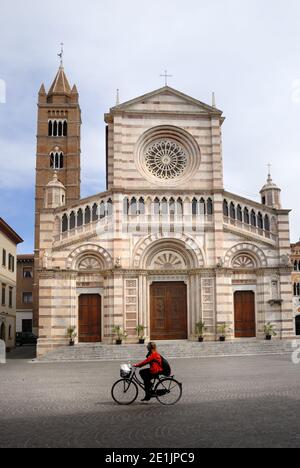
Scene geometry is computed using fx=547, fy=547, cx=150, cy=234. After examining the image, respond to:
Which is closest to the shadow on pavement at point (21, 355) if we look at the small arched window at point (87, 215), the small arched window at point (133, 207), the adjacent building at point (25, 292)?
the small arched window at point (87, 215)

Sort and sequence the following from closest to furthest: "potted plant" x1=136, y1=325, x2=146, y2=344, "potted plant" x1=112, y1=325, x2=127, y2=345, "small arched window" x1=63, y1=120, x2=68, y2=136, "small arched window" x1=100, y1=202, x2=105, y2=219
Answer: "potted plant" x1=112, y1=325, x2=127, y2=345 → "potted plant" x1=136, y1=325, x2=146, y2=344 → "small arched window" x1=100, y1=202, x2=105, y2=219 → "small arched window" x1=63, y1=120, x2=68, y2=136

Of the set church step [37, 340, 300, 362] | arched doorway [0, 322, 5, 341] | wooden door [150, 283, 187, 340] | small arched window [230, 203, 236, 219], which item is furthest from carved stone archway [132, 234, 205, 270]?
arched doorway [0, 322, 5, 341]

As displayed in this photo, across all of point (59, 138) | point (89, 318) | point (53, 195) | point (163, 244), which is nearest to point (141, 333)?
point (89, 318)

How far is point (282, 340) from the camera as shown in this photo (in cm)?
3538

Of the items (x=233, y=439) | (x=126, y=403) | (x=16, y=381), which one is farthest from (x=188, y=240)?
(x=233, y=439)

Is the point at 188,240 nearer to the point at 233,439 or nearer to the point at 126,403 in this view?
the point at 126,403

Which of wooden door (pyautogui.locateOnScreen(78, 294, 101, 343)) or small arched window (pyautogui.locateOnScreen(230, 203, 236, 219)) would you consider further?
small arched window (pyautogui.locateOnScreen(230, 203, 236, 219))

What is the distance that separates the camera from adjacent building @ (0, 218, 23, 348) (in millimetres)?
45500

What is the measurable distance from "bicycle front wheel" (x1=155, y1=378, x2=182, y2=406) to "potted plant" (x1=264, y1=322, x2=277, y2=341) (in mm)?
21253

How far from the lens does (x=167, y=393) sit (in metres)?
14.9

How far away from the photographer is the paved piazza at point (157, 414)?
1003cm

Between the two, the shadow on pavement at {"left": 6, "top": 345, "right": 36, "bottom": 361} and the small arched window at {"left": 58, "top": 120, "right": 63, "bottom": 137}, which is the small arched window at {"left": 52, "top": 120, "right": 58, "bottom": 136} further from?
the shadow on pavement at {"left": 6, "top": 345, "right": 36, "bottom": 361}

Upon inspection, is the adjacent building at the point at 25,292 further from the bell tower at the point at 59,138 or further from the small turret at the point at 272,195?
the small turret at the point at 272,195

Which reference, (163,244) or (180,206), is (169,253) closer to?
(163,244)
